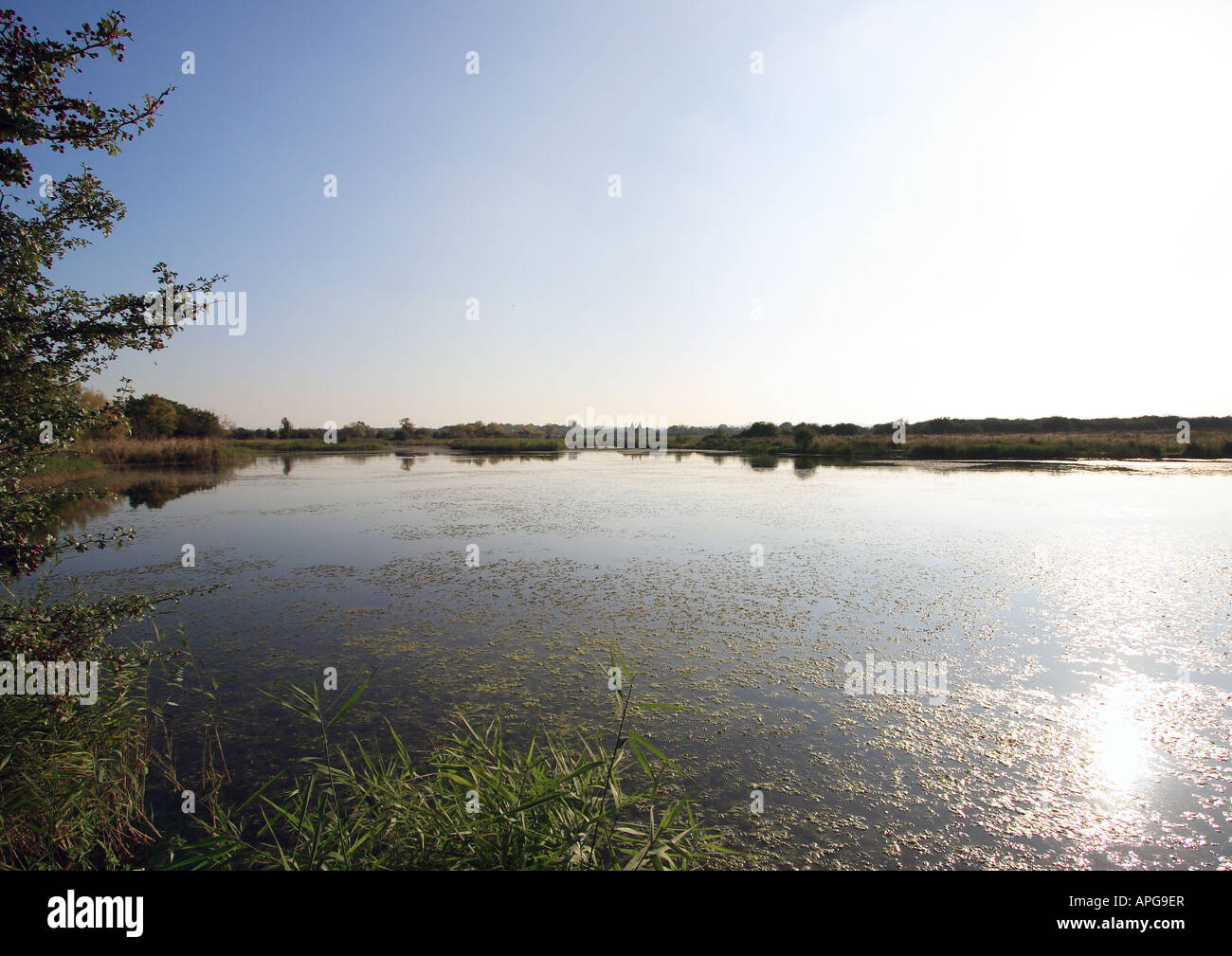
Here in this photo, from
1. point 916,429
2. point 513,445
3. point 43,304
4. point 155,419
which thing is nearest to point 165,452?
point 155,419

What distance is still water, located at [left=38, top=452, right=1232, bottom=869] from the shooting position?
3326 millimetres

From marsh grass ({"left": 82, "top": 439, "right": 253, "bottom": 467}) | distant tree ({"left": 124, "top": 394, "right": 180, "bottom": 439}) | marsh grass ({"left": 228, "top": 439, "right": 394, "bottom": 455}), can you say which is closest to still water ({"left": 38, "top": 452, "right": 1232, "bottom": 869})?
marsh grass ({"left": 82, "top": 439, "right": 253, "bottom": 467})

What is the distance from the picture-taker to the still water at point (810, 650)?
3.33 meters

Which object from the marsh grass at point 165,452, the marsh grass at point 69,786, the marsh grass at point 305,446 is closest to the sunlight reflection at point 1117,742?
the marsh grass at point 69,786

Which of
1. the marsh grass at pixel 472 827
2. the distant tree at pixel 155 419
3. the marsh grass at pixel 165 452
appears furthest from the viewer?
the distant tree at pixel 155 419

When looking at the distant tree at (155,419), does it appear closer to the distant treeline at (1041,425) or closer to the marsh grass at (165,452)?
the marsh grass at (165,452)

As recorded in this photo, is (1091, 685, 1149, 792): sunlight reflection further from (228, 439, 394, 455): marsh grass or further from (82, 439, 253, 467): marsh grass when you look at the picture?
(228, 439, 394, 455): marsh grass

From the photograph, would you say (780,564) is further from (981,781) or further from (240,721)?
(240,721)

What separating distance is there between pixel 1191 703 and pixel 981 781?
105 inches

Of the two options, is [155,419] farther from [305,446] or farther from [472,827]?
[472,827]

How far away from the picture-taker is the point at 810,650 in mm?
5809

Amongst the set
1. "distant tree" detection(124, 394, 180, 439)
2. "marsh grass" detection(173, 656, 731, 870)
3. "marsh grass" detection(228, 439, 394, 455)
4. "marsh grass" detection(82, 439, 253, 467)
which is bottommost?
"marsh grass" detection(173, 656, 731, 870)

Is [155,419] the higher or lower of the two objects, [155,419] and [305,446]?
the higher
